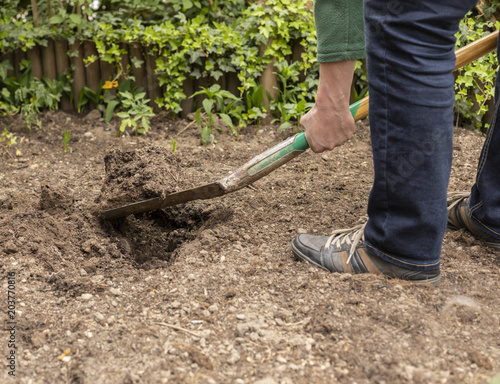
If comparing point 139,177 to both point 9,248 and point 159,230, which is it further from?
point 9,248

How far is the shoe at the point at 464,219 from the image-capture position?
2.15 m

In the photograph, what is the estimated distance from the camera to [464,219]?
2.22 meters

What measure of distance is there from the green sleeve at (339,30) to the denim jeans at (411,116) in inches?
11.2

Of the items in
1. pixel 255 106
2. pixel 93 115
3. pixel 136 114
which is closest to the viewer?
pixel 136 114

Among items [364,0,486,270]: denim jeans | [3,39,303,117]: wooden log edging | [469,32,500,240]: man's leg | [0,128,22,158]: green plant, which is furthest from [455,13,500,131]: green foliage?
[0,128,22,158]: green plant

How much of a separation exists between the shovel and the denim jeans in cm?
55

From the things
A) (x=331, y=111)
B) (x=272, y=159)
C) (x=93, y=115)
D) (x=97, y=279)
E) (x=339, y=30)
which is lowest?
(x=97, y=279)

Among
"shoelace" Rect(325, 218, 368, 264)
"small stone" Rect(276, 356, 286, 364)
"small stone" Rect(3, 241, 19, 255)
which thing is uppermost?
"shoelace" Rect(325, 218, 368, 264)

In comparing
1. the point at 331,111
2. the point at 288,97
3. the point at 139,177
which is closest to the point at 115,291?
the point at 139,177

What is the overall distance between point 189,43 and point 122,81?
0.69 m

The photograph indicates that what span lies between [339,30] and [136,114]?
7.32 feet

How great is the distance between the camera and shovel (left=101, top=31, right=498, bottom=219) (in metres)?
2.17

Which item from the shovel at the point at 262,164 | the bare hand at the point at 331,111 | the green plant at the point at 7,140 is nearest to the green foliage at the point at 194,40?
the green plant at the point at 7,140

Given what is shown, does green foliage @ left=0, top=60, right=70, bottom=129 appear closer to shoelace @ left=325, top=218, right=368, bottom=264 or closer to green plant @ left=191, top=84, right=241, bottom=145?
green plant @ left=191, top=84, right=241, bottom=145
